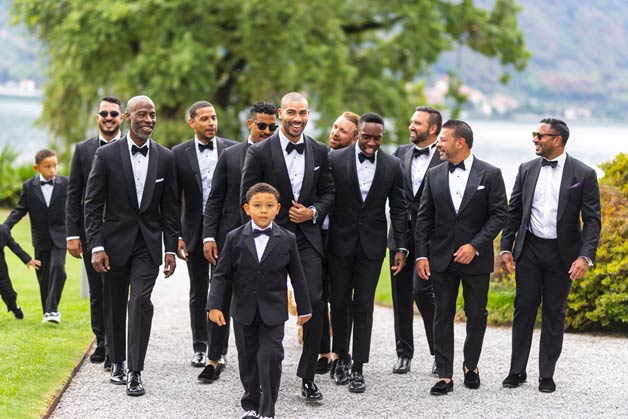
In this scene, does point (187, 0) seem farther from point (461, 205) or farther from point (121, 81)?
point (461, 205)

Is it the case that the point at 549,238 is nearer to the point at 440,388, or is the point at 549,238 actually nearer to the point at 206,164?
the point at 440,388

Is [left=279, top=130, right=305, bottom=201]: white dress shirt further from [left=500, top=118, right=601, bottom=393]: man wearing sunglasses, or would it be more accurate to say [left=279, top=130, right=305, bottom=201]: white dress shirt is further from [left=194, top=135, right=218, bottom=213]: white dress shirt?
[left=500, top=118, right=601, bottom=393]: man wearing sunglasses

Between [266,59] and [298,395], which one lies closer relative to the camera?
[298,395]

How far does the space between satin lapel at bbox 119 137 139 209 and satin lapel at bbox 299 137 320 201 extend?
1349mm

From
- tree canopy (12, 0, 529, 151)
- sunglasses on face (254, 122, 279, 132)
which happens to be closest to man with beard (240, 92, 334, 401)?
sunglasses on face (254, 122, 279, 132)

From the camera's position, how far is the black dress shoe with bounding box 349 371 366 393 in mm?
8695

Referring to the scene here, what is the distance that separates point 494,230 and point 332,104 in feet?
59.7

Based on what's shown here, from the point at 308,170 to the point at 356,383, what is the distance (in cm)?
179

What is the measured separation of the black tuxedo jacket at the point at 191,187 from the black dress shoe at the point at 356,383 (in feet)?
6.32

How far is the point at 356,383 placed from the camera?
8727 millimetres

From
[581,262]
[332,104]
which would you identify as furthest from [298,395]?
[332,104]

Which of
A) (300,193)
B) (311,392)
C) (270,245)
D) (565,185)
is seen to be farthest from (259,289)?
(565,185)

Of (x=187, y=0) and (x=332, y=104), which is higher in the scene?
(x=187, y=0)

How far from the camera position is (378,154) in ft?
29.3
